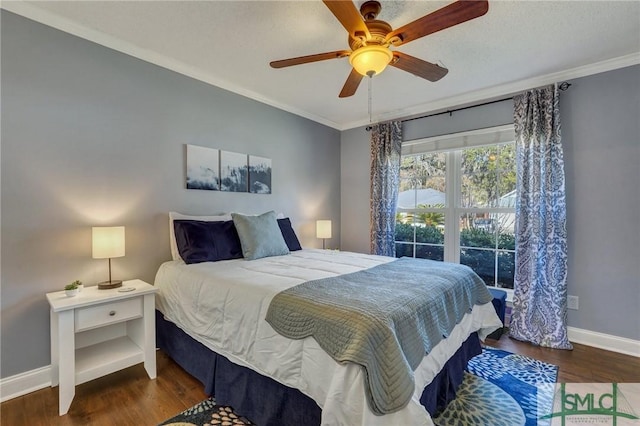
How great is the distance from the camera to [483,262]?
3426mm

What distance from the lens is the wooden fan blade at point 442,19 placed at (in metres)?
1.32

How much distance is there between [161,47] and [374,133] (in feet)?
8.74

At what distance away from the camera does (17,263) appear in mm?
1931

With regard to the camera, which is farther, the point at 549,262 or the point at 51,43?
the point at 549,262

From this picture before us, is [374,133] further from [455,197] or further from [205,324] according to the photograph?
[205,324]

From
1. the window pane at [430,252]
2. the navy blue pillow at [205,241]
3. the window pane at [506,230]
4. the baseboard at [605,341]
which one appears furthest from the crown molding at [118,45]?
the baseboard at [605,341]

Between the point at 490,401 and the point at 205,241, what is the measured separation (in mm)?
2330

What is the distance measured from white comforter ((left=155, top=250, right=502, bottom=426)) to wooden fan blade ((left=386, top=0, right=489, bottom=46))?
1.50 metres

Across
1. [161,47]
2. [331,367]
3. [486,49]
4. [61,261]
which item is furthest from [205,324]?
[486,49]

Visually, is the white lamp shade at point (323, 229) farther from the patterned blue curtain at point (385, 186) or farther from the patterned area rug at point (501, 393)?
the patterned area rug at point (501, 393)

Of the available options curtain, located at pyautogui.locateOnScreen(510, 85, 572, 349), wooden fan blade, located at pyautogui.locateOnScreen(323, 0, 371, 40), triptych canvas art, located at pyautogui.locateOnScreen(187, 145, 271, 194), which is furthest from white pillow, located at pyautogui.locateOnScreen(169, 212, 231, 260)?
curtain, located at pyautogui.locateOnScreen(510, 85, 572, 349)

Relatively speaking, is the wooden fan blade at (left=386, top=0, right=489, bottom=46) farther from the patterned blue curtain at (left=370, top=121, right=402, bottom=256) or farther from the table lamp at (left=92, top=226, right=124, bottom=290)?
the patterned blue curtain at (left=370, top=121, right=402, bottom=256)

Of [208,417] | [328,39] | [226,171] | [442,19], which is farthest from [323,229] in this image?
[442,19]

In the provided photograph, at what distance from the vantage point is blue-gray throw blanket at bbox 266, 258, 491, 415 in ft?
3.81
